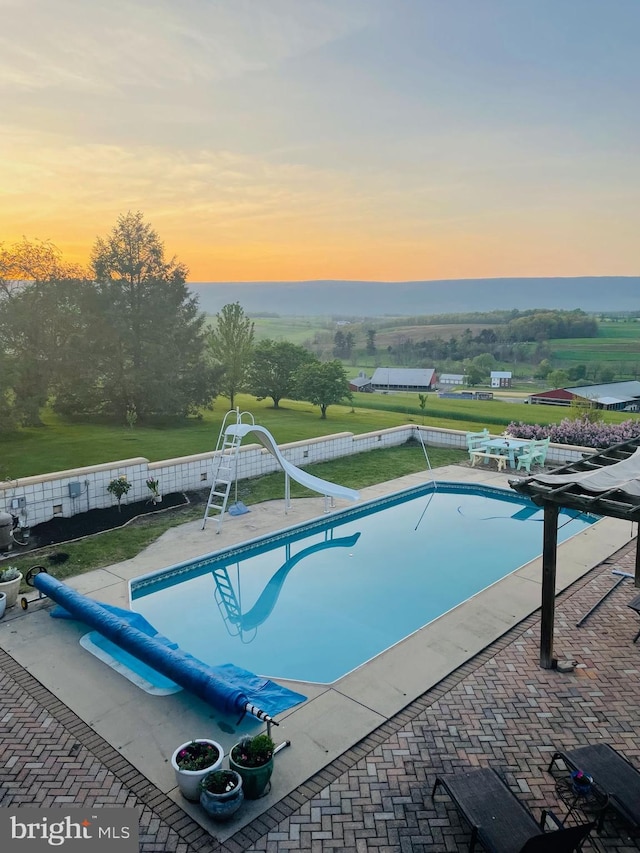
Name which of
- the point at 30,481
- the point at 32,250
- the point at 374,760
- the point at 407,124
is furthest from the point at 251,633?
the point at 407,124

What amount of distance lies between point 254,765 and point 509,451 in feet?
44.9

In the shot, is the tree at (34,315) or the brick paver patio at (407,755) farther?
the tree at (34,315)

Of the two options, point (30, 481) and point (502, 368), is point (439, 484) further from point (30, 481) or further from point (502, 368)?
point (502, 368)

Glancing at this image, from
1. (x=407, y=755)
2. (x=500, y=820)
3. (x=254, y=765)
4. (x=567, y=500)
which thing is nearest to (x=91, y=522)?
(x=254, y=765)

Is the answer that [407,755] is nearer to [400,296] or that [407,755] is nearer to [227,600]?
[227,600]

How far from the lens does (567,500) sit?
6.14m

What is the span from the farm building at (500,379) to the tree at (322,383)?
16443mm

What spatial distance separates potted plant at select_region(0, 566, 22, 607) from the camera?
8047 mm

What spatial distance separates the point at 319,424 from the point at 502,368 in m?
24.0

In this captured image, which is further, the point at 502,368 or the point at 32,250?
the point at 502,368

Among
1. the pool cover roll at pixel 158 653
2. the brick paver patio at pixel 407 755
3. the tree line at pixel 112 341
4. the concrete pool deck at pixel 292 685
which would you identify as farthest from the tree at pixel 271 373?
the brick paver patio at pixel 407 755

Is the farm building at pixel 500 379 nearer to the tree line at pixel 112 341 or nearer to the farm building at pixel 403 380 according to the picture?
the farm building at pixel 403 380

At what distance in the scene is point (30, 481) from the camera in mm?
11195

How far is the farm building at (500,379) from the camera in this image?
3741 cm
